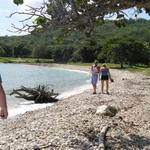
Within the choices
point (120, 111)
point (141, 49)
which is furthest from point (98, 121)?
point (141, 49)

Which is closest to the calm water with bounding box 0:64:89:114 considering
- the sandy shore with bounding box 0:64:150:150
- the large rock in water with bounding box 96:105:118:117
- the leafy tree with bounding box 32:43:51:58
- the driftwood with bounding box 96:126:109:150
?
the large rock in water with bounding box 96:105:118:117

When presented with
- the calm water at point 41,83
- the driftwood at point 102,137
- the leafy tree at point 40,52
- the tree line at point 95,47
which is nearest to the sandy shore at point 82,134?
the driftwood at point 102,137

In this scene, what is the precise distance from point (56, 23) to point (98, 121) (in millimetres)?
4265

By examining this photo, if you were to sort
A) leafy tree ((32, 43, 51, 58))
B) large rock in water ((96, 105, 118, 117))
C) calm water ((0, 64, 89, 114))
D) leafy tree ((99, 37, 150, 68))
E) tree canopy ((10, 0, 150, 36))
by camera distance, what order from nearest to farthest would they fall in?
1. tree canopy ((10, 0, 150, 36))
2. large rock in water ((96, 105, 118, 117))
3. calm water ((0, 64, 89, 114))
4. leafy tree ((99, 37, 150, 68))
5. leafy tree ((32, 43, 51, 58))

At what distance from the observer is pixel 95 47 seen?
8462cm

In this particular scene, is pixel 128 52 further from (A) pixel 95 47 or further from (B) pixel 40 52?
(B) pixel 40 52

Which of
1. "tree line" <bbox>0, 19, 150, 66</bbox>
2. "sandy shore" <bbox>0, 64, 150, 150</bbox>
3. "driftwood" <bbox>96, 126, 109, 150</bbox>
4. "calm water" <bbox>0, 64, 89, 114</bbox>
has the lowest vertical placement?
"calm water" <bbox>0, 64, 89, 114</bbox>

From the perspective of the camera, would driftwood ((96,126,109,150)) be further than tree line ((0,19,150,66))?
No

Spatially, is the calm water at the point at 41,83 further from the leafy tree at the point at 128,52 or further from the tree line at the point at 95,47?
the leafy tree at the point at 128,52

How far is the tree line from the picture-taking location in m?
8.18

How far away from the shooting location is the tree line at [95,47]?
8184 millimetres

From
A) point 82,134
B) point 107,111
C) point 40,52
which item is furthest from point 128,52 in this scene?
point 40,52

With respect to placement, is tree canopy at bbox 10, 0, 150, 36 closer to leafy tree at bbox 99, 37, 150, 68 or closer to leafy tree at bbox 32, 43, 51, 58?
leafy tree at bbox 99, 37, 150, 68

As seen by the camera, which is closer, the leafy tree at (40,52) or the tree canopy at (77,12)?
the tree canopy at (77,12)
